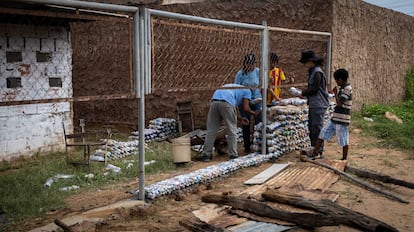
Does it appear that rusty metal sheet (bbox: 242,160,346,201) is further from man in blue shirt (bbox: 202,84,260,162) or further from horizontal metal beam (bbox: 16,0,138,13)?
horizontal metal beam (bbox: 16,0,138,13)

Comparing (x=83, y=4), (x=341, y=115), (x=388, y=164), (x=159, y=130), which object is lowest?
(x=388, y=164)

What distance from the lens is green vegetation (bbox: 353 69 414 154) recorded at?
28.7ft

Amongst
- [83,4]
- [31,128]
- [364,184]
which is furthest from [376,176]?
[31,128]

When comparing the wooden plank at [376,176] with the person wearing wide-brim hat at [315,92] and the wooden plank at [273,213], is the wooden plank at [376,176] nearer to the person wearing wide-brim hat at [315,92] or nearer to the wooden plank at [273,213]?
the person wearing wide-brim hat at [315,92]

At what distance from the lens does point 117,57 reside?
12.0 meters

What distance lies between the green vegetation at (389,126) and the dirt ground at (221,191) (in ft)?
3.83

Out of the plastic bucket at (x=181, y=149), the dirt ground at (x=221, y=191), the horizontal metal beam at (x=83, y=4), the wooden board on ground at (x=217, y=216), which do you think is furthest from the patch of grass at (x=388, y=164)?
the horizontal metal beam at (x=83, y=4)

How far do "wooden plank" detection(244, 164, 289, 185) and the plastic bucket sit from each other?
1.30 m

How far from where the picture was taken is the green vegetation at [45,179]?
196 inches

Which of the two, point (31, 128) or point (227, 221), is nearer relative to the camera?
point (227, 221)

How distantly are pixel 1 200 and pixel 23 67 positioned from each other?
362 cm

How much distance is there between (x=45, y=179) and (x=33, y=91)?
258cm

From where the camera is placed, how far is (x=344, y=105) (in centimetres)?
704

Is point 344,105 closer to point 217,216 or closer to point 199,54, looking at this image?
point 217,216
